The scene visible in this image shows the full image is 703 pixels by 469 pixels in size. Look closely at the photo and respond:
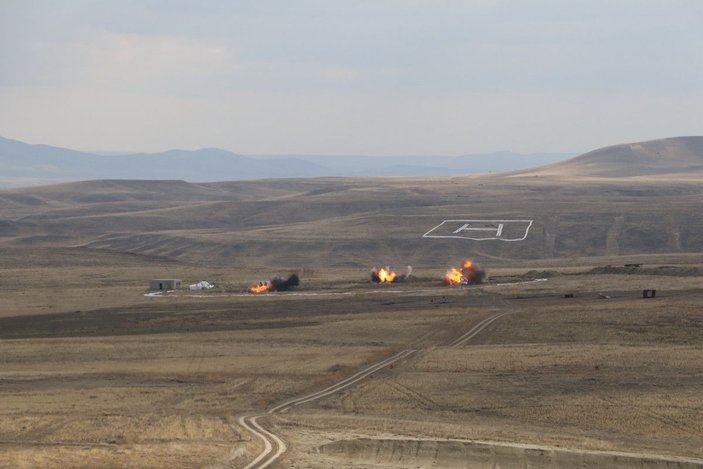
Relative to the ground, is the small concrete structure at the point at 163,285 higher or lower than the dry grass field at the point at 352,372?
lower

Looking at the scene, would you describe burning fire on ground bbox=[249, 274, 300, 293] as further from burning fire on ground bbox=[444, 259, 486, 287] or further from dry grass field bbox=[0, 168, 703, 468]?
burning fire on ground bbox=[444, 259, 486, 287]

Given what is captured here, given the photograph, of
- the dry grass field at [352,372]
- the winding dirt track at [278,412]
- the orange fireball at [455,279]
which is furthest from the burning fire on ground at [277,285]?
the winding dirt track at [278,412]

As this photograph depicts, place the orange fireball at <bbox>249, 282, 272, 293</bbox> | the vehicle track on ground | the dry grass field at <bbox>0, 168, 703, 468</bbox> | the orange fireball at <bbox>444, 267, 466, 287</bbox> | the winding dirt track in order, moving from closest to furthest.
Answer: the winding dirt track < the vehicle track on ground < the dry grass field at <bbox>0, 168, 703, 468</bbox> < the orange fireball at <bbox>444, 267, 466, 287</bbox> < the orange fireball at <bbox>249, 282, 272, 293</bbox>

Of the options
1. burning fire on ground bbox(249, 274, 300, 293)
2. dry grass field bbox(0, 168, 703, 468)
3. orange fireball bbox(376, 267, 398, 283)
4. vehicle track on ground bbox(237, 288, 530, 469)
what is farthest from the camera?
orange fireball bbox(376, 267, 398, 283)

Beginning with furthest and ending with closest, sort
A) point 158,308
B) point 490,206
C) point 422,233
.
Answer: point 490,206, point 422,233, point 158,308

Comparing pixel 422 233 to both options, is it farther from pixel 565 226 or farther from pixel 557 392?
pixel 557 392

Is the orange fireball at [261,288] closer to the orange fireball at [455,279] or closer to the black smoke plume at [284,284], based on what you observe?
the black smoke plume at [284,284]

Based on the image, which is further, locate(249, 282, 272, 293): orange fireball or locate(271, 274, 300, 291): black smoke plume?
locate(271, 274, 300, 291): black smoke plume

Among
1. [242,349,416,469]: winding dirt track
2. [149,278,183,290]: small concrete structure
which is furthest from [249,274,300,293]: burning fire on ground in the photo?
[242,349,416,469]: winding dirt track

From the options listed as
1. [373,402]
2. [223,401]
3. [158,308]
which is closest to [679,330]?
[373,402]

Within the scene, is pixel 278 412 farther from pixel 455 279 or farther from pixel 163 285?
pixel 163 285

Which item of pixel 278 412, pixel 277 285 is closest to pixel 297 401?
pixel 278 412
